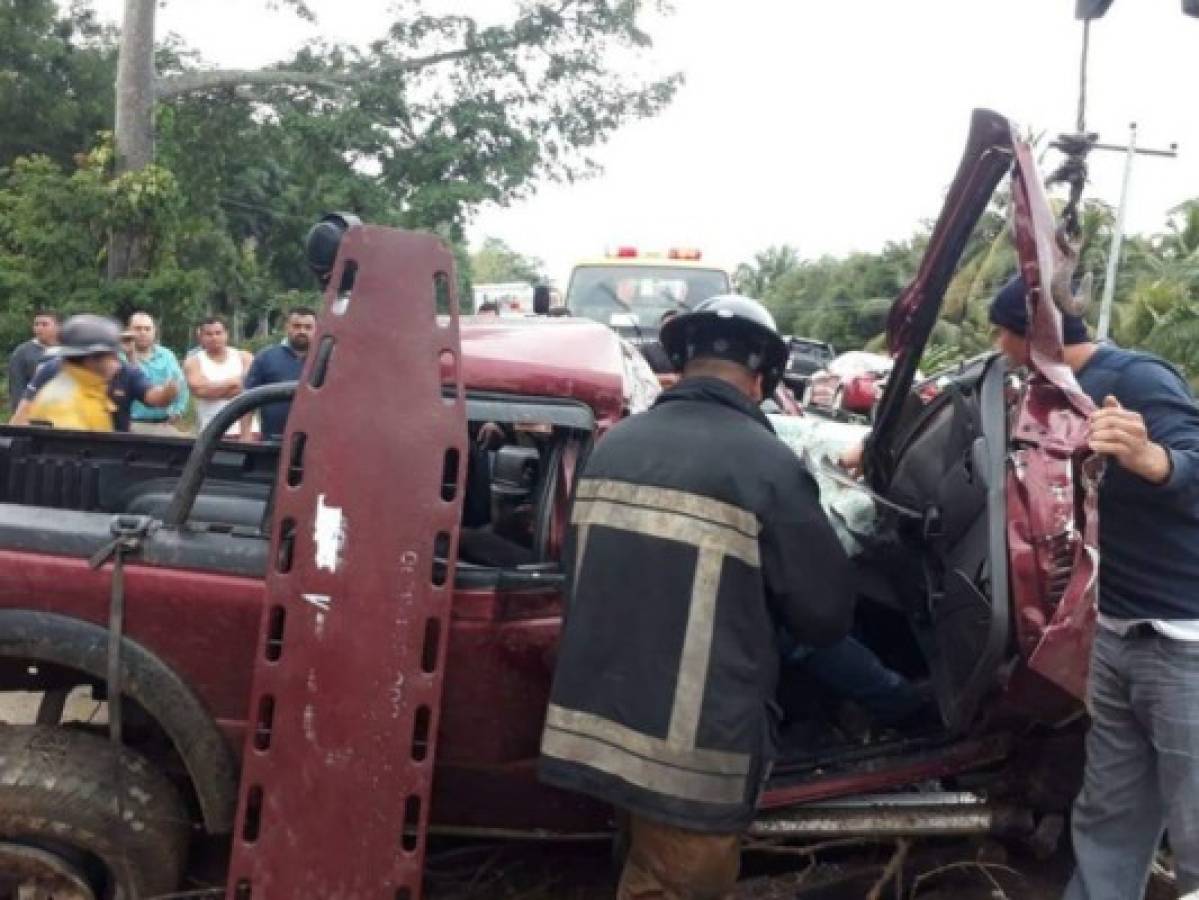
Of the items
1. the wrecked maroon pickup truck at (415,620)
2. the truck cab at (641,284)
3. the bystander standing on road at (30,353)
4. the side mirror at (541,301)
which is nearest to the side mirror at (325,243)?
the wrecked maroon pickup truck at (415,620)

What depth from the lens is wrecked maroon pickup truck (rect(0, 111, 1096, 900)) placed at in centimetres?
249

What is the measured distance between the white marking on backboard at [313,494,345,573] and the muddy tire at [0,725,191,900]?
0.76m

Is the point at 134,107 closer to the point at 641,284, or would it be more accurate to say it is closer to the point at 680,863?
the point at 641,284

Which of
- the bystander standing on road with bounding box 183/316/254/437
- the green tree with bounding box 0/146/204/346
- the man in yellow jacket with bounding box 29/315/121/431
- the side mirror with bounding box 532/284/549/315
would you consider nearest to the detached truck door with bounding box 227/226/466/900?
the man in yellow jacket with bounding box 29/315/121/431

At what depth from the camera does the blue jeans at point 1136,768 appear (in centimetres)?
258

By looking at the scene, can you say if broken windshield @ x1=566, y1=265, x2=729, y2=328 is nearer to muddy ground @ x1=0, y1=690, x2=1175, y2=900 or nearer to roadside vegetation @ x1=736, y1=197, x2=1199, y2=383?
roadside vegetation @ x1=736, y1=197, x2=1199, y2=383

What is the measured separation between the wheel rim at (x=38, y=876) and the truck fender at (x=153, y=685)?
330 mm

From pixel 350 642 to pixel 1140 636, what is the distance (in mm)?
1862

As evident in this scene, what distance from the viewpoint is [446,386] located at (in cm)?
276

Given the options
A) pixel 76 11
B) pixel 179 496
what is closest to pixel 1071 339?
pixel 179 496

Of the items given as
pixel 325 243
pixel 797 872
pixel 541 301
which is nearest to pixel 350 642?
pixel 325 243

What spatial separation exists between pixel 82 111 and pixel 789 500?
938 inches

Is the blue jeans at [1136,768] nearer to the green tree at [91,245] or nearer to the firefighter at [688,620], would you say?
the firefighter at [688,620]

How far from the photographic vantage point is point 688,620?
2.27 metres
